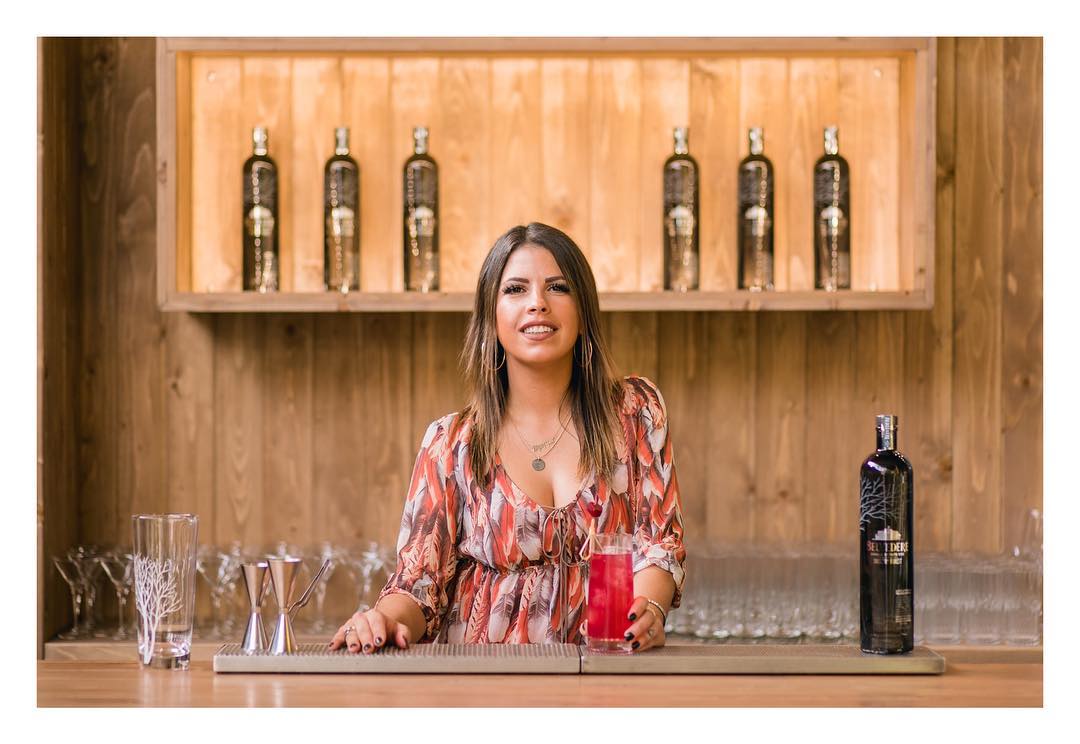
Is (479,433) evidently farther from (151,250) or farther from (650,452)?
(151,250)

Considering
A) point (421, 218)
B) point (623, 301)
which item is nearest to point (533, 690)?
point (623, 301)

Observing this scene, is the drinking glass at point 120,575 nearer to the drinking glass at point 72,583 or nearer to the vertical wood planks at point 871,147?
the drinking glass at point 72,583

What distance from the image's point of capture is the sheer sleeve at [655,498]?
1714mm

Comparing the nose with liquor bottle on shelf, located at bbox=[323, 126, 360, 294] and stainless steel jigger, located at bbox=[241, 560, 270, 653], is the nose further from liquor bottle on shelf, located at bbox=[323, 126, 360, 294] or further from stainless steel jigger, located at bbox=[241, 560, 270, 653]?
liquor bottle on shelf, located at bbox=[323, 126, 360, 294]

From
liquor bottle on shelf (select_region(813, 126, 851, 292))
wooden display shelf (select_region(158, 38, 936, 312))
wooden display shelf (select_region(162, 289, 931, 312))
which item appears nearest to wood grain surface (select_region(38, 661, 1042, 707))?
wooden display shelf (select_region(162, 289, 931, 312))

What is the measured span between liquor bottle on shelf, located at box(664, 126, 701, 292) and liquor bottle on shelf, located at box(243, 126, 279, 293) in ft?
2.84

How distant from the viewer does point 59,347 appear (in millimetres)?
2777

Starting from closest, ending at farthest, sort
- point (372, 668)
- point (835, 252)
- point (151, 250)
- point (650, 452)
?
point (372, 668), point (650, 452), point (835, 252), point (151, 250)

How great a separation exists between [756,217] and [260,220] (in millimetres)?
1092

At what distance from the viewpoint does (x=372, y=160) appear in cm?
277

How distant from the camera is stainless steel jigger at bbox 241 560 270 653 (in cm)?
149

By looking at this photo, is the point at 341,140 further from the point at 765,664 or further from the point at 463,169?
the point at 765,664

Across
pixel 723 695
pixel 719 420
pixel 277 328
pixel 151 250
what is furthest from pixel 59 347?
pixel 723 695

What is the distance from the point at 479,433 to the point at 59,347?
135 cm
